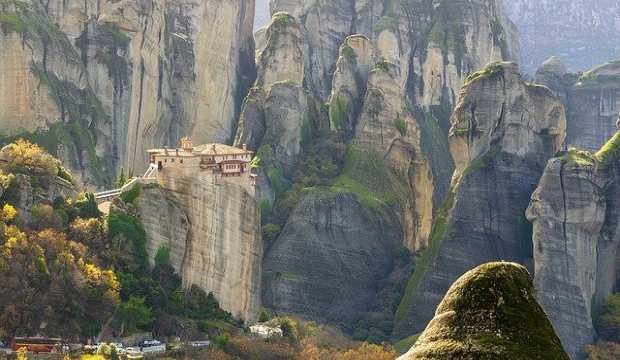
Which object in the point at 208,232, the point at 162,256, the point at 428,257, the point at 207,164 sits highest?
the point at 207,164

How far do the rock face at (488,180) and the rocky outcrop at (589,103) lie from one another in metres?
54.8

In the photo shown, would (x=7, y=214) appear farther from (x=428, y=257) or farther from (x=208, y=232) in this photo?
(x=428, y=257)

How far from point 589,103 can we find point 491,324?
127 metres

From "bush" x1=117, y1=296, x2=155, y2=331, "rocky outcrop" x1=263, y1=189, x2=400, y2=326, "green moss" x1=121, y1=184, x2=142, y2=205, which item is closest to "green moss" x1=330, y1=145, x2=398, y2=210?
"rocky outcrop" x1=263, y1=189, x2=400, y2=326

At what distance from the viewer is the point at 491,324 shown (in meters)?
13.7

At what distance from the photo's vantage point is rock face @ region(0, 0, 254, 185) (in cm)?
8175

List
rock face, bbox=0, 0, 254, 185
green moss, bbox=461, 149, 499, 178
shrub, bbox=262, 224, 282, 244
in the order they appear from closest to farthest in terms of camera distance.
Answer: green moss, bbox=461, 149, 499, 178 < rock face, bbox=0, 0, 254, 185 < shrub, bbox=262, 224, 282, 244

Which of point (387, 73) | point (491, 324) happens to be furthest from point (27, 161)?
point (491, 324)

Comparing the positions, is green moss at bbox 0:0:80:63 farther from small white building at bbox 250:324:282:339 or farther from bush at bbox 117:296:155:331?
bush at bbox 117:296:155:331

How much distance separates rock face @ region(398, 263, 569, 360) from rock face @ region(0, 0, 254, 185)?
68.0m

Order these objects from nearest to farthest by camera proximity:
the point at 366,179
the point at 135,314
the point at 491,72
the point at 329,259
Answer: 1. the point at 135,314
2. the point at 491,72
3. the point at 329,259
4. the point at 366,179

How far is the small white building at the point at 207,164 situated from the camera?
61562mm

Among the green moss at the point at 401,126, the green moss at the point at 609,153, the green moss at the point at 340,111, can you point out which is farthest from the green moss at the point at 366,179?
the green moss at the point at 609,153

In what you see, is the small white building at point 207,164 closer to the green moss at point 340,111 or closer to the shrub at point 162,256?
the shrub at point 162,256
